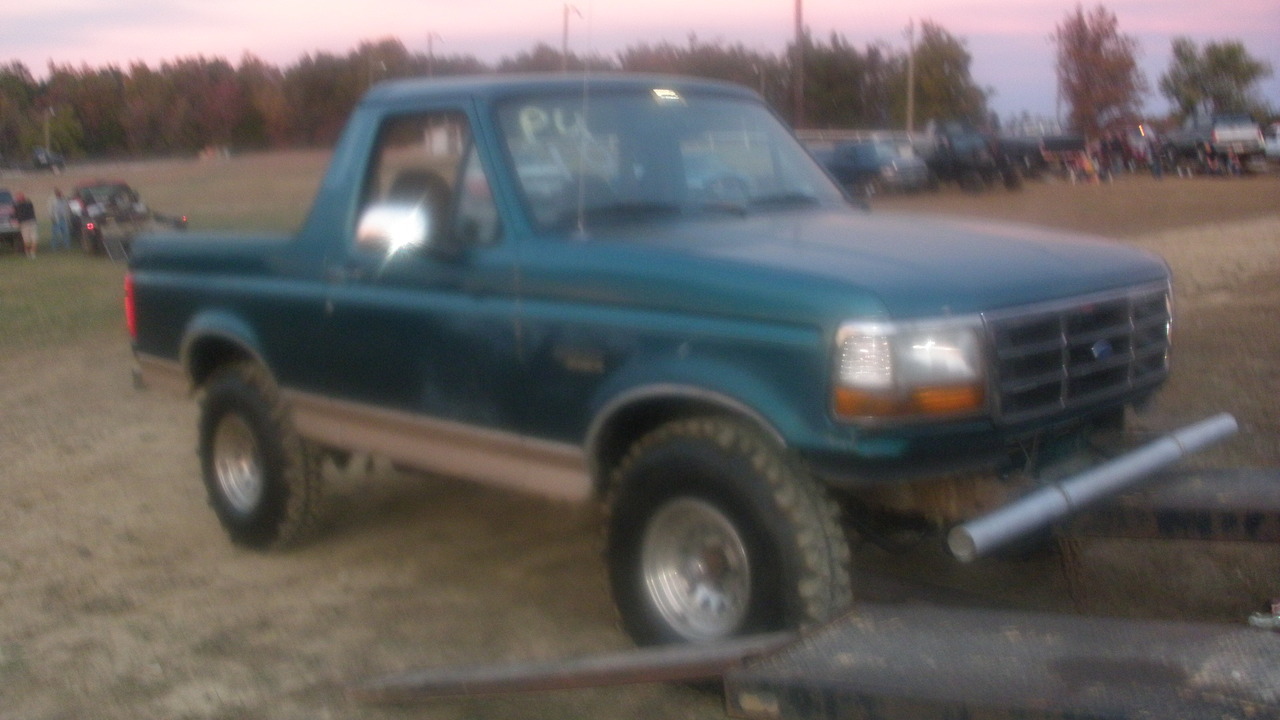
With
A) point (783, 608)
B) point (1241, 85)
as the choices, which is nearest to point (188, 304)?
point (783, 608)

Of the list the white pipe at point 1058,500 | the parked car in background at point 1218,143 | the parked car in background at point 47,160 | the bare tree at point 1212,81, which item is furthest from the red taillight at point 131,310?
the bare tree at point 1212,81

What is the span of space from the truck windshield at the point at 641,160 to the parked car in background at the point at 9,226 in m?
25.2

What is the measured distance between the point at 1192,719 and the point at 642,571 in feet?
5.92

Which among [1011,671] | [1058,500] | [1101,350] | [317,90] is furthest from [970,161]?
[1011,671]

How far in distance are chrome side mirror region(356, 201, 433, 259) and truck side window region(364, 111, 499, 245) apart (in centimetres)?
2

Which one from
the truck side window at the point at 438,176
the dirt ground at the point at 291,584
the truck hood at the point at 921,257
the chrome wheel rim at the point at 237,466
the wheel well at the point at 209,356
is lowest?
the dirt ground at the point at 291,584

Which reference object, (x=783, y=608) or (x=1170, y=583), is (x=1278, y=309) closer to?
(x=1170, y=583)

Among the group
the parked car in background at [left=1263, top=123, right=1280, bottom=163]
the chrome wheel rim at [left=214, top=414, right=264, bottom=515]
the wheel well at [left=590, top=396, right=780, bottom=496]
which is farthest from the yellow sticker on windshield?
the parked car in background at [left=1263, top=123, right=1280, bottom=163]

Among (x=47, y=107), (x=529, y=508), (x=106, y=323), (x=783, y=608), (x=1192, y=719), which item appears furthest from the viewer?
(x=47, y=107)

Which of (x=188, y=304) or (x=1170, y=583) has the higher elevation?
(x=188, y=304)

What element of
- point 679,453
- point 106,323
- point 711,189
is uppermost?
point 711,189

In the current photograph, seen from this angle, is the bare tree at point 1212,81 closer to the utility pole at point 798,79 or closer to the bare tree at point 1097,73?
the bare tree at point 1097,73

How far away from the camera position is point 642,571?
4.21 meters

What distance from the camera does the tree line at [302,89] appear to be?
646 centimetres
